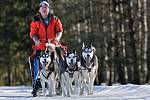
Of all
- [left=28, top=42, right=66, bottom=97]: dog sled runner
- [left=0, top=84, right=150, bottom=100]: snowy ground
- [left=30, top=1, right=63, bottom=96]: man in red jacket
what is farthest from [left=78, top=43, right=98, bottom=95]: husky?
[left=30, top=1, right=63, bottom=96]: man in red jacket

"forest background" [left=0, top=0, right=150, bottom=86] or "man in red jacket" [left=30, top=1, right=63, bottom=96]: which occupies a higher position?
"forest background" [left=0, top=0, right=150, bottom=86]

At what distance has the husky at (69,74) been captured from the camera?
37.4 ft

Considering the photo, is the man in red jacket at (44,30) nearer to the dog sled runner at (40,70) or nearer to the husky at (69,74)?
the dog sled runner at (40,70)

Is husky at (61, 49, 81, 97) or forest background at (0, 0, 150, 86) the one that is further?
forest background at (0, 0, 150, 86)

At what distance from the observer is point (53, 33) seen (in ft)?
39.6

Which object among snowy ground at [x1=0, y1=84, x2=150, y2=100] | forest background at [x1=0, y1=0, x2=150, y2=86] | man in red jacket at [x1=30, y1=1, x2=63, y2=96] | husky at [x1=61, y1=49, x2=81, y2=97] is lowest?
snowy ground at [x1=0, y1=84, x2=150, y2=100]

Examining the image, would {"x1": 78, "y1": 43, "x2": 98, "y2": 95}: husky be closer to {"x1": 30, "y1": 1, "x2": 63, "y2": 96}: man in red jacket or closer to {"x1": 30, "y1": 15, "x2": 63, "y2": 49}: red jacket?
{"x1": 30, "y1": 1, "x2": 63, "y2": 96}: man in red jacket

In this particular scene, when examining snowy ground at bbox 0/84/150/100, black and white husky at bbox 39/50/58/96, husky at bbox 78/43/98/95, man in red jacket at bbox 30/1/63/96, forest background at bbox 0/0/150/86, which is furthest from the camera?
forest background at bbox 0/0/150/86

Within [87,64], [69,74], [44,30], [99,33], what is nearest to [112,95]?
[87,64]

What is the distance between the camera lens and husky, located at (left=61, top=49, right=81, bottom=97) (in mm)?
11391

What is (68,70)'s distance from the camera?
1148 centimetres

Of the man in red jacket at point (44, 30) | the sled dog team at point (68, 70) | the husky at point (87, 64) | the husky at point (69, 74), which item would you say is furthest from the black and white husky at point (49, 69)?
the husky at point (87, 64)

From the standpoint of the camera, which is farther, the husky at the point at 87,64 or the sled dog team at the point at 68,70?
the husky at the point at 87,64

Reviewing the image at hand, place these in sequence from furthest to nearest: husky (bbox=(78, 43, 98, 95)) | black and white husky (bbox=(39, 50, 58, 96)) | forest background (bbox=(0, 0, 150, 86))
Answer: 1. forest background (bbox=(0, 0, 150, 86))
2. husky (bbox=(78, 43, 98, 95))
3. black and white husky (bbox=(39, 50, 58, 96))
